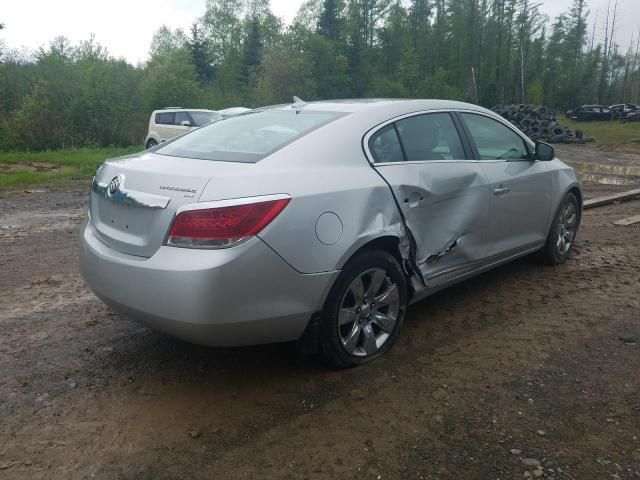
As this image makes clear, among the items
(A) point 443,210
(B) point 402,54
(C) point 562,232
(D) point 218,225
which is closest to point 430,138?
(A) point 443,210

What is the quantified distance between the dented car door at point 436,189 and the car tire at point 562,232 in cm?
135

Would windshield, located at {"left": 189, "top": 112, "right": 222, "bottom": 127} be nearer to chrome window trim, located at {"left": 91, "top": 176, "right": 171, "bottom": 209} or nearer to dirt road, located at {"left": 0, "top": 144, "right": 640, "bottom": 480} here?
dirt road, located at {"left": 0, "top": 144, "right": 640, "bottom": 480}

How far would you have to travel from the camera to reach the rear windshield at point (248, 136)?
3.23m

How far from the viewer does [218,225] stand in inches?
105

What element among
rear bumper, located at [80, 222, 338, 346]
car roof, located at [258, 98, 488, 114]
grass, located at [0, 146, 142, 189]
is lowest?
grass, located at [0, 146, 142, 189]

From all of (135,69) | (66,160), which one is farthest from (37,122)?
(66,160)

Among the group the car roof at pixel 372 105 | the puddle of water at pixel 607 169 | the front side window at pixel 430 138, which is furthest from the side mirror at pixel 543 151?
the puddle of water at pixel 607 169

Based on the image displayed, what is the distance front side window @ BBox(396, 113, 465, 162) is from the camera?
372cm

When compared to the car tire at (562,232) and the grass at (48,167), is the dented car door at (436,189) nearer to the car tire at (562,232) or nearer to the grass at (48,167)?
the car tire at (562,232)

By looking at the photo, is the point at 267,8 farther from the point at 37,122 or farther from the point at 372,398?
the point at 372,398

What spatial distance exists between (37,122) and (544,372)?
2538 cm

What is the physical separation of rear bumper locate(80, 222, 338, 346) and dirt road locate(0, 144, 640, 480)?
44cm

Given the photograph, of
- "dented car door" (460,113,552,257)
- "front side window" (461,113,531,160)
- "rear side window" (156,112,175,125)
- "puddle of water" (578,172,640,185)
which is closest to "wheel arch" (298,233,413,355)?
"dented car door" (460,113,552,257)

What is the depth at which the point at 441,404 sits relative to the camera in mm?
2941
